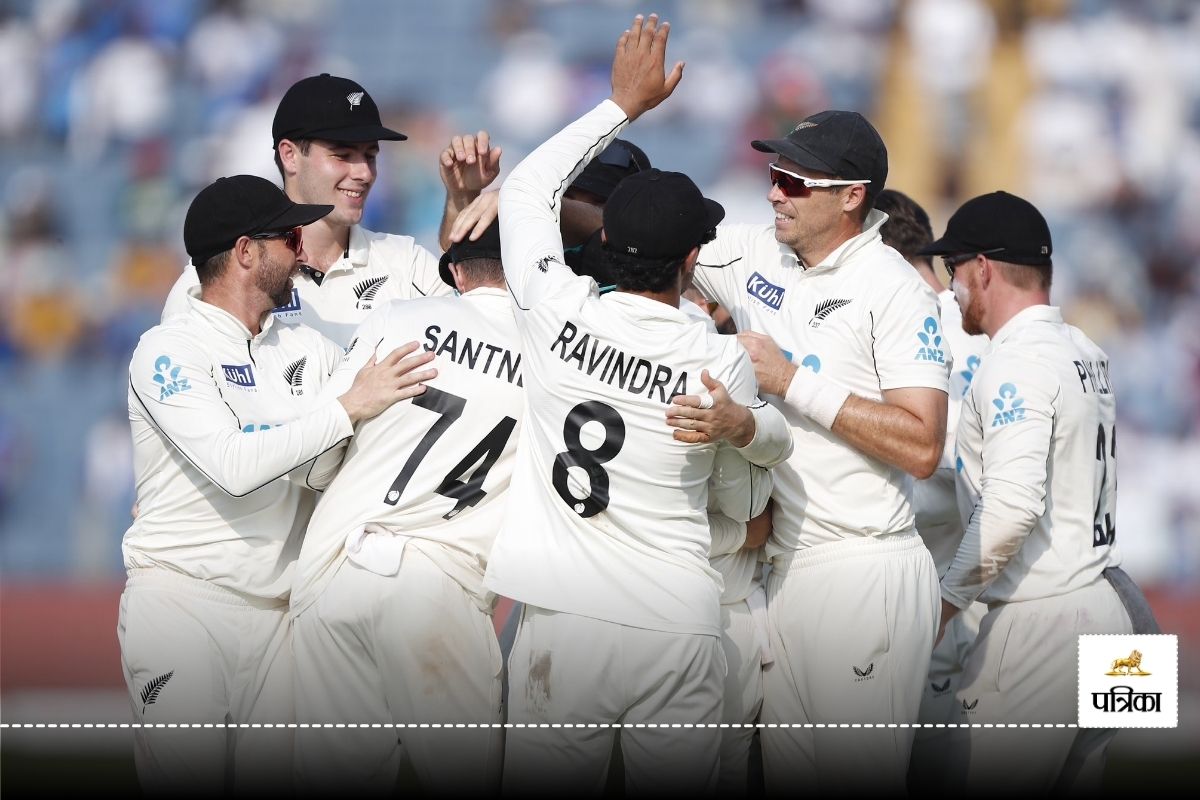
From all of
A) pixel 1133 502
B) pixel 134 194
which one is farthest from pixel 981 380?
pixel 134 194

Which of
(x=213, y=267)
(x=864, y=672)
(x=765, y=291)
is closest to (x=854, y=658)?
(x=864, y=672)

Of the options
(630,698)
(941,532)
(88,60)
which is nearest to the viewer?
(630,698)

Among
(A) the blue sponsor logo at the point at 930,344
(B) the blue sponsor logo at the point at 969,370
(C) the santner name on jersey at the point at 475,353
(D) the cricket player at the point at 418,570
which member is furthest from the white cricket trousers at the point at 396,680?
(B) the blue sponsor logo at the point at 969,370

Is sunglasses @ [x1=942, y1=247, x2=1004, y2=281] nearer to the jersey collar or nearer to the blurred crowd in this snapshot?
the jersey collar

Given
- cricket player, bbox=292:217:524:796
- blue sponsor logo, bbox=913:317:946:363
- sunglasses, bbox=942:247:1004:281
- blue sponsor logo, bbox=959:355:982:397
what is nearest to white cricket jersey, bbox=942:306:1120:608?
sunglasses, bbox=942:247:1004:281

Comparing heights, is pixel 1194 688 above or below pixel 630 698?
below

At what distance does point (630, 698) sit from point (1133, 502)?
28.2 ft

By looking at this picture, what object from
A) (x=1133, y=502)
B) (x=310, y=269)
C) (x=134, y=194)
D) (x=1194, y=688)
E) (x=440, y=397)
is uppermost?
(x=134, y=194)

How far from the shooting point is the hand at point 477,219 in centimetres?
475

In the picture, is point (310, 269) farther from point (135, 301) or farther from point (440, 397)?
point (135, 301)

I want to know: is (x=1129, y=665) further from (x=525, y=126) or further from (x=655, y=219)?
(x=525, y=126)

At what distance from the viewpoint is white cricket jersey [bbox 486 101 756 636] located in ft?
13.8

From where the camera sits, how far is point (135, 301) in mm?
12695

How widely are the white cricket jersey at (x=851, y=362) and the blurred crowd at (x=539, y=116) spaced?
25.1 feet
